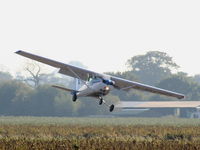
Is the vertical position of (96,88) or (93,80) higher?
(93,80)

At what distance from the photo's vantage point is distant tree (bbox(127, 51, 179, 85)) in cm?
16925

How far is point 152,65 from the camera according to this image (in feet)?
575

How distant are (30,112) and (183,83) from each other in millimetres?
33884

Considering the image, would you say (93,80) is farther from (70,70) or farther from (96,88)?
(70,70)

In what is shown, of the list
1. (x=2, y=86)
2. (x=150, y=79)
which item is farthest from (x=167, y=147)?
(x=150, y=79)

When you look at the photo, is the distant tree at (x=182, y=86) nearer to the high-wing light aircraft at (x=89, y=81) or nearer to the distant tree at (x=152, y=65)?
the distant tree at (x=152, y=65)

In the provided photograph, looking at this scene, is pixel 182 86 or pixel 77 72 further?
pixel 182 86

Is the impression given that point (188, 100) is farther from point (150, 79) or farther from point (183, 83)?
point (150, 79)

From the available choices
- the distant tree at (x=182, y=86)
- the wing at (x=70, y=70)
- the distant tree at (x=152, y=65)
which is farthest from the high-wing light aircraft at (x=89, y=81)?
the distant tree at (x=152, y=65)

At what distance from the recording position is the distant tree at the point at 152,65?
16925 cm

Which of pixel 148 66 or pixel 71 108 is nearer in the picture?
pixel 71 108

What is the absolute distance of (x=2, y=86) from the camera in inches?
4215

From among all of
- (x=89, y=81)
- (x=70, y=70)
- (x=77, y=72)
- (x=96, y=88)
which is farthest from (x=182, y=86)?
(x=96, y=88)

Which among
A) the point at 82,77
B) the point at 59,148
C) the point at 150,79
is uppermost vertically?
the point at 150,79
